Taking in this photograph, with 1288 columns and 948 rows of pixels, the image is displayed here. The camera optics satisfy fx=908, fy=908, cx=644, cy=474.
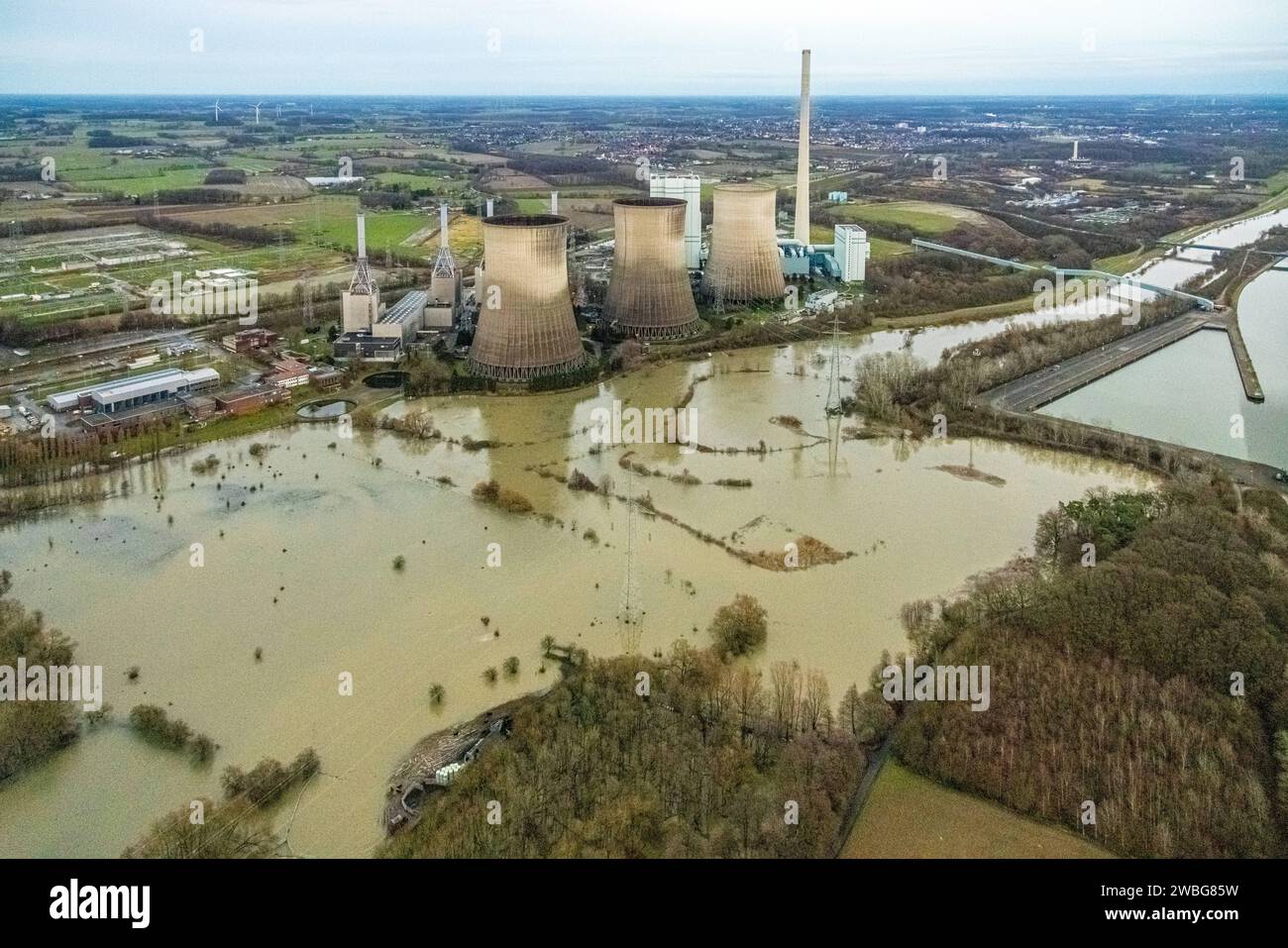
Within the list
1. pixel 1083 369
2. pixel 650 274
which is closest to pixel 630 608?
pixel 650 274

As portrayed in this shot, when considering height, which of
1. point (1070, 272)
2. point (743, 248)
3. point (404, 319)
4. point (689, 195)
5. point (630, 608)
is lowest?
point (630, 608)

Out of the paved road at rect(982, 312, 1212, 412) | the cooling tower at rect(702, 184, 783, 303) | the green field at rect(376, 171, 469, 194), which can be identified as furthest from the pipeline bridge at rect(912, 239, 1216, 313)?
the green field at rect(376, 171, 469, 194)

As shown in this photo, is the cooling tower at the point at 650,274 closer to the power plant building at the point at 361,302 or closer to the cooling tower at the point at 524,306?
the cooling tower at the point at 524,306

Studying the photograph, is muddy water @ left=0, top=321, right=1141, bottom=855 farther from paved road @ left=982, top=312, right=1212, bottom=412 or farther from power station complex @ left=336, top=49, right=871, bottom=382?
power station complex @ left=336, top=49, right=871, bottom=382

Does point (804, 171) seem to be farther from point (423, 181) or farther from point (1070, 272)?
point (423, 181)

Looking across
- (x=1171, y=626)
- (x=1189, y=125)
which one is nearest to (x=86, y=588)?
(x=1171, y=626)

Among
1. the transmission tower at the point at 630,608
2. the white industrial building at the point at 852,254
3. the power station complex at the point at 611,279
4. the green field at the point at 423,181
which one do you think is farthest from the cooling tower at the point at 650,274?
the green field at the point at 423,181
